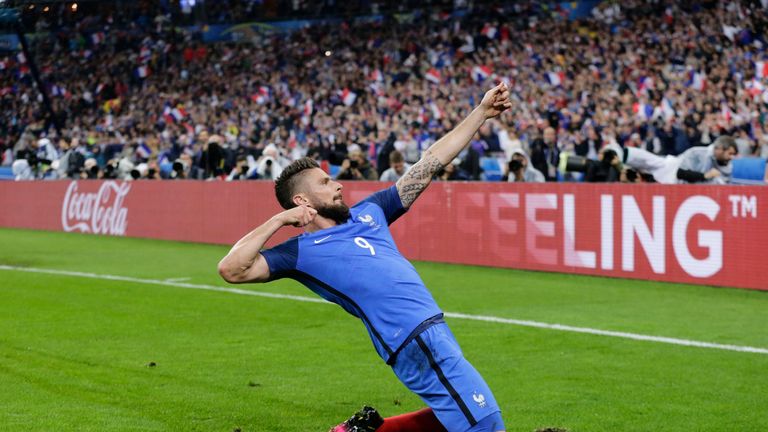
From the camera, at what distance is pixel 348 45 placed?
39219 mm

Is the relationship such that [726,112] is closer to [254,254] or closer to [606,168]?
[606,168]

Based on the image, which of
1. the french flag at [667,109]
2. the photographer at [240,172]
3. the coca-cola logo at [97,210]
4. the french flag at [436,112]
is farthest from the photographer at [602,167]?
the french flag at [436,112]

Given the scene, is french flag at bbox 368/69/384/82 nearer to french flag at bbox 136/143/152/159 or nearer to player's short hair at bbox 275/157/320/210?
french flag at bbox 136/143/152/159

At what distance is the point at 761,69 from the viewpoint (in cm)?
2531

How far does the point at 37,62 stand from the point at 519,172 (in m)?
34.3

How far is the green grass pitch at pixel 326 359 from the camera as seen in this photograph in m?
7.04

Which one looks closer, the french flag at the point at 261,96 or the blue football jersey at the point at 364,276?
the blue football jersey at the point at 364,276

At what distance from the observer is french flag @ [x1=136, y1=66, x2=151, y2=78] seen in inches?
1709

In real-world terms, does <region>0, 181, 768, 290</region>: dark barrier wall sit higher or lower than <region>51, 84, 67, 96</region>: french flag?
lower

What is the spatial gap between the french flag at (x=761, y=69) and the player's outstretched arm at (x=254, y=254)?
2249cm

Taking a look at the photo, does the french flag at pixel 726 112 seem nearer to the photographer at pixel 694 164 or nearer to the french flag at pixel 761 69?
the french flag at pixel 761 69

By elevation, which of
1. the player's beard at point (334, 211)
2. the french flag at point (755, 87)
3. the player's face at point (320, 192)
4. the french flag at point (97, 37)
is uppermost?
the french flag at point (97, 37)

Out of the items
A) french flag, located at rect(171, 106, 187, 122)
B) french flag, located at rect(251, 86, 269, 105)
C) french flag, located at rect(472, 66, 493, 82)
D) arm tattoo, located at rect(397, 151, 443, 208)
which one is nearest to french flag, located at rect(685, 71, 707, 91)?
french flag, located at rect(472, 66, 493, 82)

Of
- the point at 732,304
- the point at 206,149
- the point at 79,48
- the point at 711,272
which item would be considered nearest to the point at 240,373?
the point at 732,304
